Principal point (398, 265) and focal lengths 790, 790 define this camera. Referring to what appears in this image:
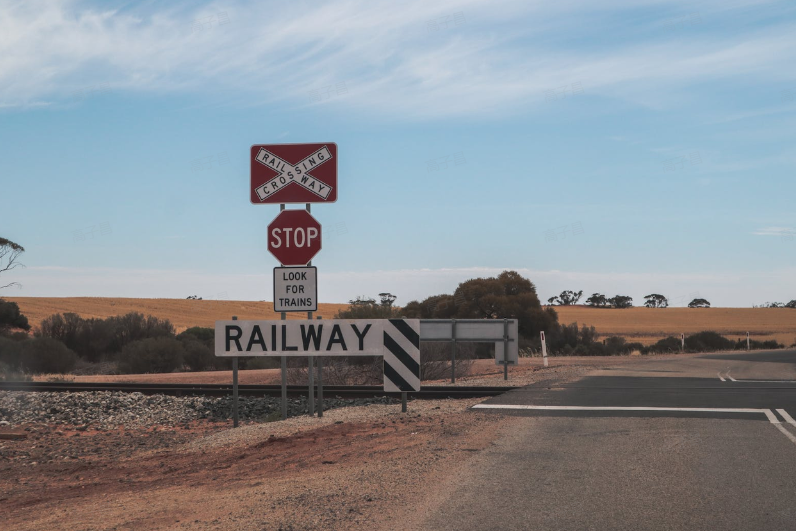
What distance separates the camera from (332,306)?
10206 cm

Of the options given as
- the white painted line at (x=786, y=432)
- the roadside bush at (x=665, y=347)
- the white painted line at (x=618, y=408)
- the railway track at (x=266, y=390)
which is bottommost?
the roadside bush at (x=665, y=347)

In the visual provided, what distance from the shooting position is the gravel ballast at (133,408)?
15.4 m

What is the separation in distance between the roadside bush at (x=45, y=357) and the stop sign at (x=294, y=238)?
871 inches

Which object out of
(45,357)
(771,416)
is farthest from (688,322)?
(771,416)

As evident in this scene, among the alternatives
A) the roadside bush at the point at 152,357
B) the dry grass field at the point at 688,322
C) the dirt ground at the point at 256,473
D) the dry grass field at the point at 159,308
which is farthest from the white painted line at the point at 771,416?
the dry grass field at the point at 688,322

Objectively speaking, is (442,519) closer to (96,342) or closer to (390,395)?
(390,395)

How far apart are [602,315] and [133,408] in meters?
92.0

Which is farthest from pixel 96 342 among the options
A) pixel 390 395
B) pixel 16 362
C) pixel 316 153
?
pixel 316 153

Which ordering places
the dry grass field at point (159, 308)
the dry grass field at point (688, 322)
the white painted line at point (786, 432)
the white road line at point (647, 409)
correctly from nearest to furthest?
the white painted line at point (786, 432) < the white road line at point (647, 409) < the dry grass field at point (159, 308) < the dry grass field at point (688, 322)

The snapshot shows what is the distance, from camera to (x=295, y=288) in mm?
12367

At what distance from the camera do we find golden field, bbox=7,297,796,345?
71.2 meters

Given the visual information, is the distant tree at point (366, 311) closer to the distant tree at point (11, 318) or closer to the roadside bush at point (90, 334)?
the roadside bush at point (90, 334)

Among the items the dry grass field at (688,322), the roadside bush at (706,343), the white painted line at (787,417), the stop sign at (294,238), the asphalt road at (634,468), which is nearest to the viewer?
the asphalt road at (634,468)

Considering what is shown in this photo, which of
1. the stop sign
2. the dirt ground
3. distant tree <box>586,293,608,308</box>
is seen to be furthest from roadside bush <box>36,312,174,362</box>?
distant tree <box>586,293,608,308</box>
